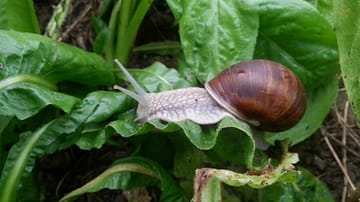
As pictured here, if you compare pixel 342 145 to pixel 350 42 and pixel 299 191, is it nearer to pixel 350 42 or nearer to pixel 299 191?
pixel 299 191

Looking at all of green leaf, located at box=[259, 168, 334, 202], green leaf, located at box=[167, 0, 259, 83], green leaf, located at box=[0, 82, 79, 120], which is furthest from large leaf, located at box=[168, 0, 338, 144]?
green leaf, located at box=[0, 82, 79, 120]

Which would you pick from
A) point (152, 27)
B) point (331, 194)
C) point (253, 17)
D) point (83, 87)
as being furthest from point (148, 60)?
point (331, 194)

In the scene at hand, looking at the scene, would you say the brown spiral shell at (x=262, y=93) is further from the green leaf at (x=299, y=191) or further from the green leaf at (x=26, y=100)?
the green leaf at (x=26, y=100)

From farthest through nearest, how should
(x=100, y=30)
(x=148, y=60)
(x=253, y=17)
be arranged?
(x=148, y=60) < (x=100, y=30) < (x=253, y=17)

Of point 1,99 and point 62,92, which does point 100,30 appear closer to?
point 62,92

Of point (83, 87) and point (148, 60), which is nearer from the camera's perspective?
point (83, 87)

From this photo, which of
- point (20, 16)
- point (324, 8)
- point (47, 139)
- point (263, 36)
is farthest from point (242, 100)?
point (20, 16)

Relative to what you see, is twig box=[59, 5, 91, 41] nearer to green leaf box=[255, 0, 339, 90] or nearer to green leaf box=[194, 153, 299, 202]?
green leaf box=[255, 0, 339, 90]
